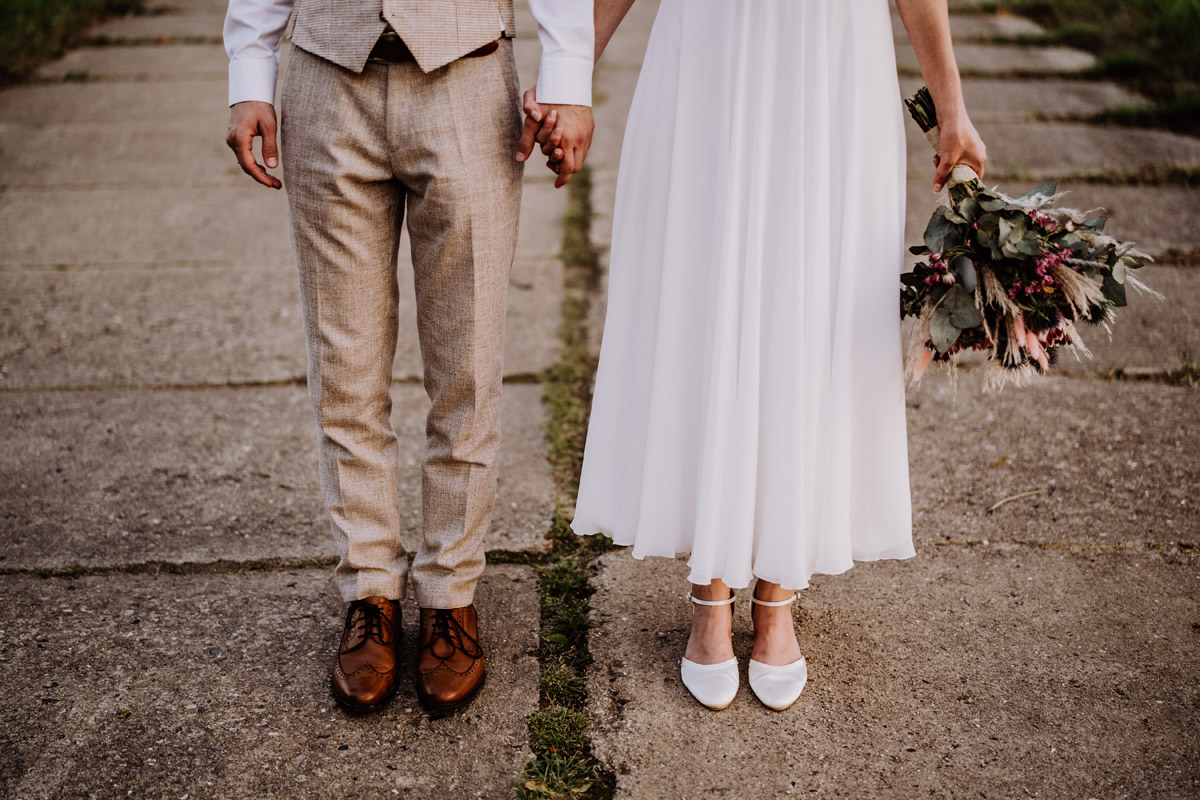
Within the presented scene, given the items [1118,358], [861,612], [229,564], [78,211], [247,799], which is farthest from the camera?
[78,211]

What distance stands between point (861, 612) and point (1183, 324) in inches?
88.0

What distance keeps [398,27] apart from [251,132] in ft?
1.34

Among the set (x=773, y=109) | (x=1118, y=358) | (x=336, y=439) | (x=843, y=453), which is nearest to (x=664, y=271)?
(x=773, y=109)

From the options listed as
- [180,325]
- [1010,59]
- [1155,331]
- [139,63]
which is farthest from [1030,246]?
[139,63]

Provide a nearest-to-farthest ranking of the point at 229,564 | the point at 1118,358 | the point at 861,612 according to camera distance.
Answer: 1. the point at 861,612
2. the point at 229,564
3. the point at 1118,358

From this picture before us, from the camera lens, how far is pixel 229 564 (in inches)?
99.4

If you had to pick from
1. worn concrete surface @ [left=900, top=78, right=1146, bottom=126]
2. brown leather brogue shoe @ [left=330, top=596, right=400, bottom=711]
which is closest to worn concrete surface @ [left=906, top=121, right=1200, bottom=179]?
worn concrete surface @ [left=900, top=78, right=1146, bottom=126]

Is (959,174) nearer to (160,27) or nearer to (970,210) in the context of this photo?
(970,210)

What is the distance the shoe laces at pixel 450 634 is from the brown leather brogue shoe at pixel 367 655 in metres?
0.10

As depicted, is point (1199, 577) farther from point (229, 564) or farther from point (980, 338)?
point (229, 564)

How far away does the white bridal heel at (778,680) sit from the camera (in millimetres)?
2059

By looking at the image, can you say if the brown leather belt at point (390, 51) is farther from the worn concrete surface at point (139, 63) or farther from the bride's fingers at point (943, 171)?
the worn concrete surface at point (139, 63)

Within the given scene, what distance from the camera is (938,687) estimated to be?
2123mm

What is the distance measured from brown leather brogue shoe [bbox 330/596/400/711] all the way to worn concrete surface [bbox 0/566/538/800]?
6 cm
